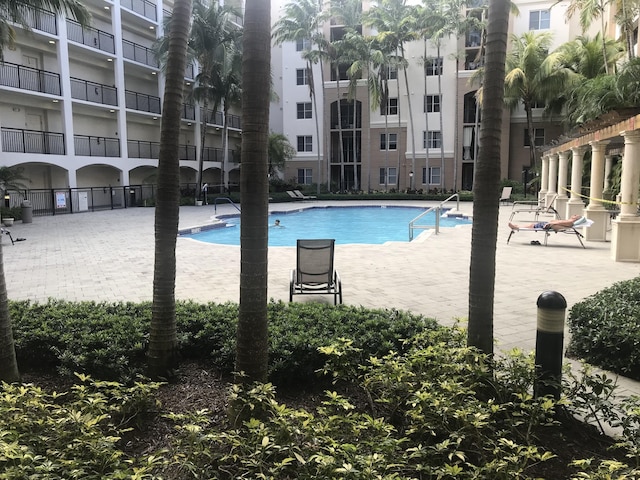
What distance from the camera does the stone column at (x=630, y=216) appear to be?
10.6m

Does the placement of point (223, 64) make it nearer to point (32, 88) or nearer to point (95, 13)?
point (95, 13)

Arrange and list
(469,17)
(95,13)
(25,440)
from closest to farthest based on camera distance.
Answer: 1. (25,440)
2. (95,13)
3. (469,17)

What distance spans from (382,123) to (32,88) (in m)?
25.4

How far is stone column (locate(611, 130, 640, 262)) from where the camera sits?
1058cm

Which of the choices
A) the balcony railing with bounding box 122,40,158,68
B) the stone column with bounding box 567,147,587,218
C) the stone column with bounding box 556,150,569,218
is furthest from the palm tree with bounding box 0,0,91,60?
the stone column with bounding box 556,150,569,218

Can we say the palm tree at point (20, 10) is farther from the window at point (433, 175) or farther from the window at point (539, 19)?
the window at point (539, 19)

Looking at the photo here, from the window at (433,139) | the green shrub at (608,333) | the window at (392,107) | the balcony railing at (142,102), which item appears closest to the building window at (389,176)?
the window at (433,139)

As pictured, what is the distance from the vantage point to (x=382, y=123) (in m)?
42.0

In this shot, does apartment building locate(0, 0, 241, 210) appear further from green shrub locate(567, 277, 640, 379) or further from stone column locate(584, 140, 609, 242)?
green shrub locate(567, 277, 640, 379)

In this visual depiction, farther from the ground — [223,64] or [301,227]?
[223,64]

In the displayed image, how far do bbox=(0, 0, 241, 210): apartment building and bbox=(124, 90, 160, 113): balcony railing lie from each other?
2.6 inches

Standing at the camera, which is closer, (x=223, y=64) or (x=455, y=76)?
(x=223, y=64)

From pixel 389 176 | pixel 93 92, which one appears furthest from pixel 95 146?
pixel 389 176

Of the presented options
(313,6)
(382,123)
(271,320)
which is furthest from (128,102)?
(271,320)
